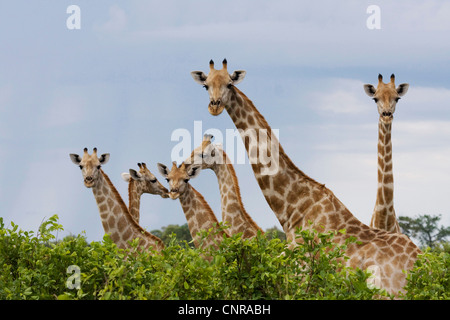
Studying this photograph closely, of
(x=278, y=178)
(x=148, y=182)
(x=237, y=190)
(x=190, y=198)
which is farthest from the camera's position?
(x=148, y=182)

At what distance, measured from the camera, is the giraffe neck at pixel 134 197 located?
2028cm

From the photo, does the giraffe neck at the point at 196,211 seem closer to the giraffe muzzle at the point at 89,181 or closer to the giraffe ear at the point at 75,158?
the giraffe muzzle at the point at 89,181

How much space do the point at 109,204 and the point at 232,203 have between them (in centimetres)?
312

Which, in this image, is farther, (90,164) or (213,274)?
(90,164)

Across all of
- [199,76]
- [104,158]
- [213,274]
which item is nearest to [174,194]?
[104,158]

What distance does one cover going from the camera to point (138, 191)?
801 inches

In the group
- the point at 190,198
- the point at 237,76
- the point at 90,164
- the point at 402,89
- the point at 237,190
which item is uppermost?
the point at 402,89

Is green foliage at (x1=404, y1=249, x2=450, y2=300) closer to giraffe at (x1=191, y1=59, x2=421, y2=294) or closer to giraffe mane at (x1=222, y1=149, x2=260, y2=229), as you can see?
giraffe at (x1=191, y1=59, x2=421, y2=294)

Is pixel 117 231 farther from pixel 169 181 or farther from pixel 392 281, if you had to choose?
pixel 392 281

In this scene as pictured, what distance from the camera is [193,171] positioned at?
17016mm

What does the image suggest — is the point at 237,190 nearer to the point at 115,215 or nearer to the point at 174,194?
the point at 174,194
